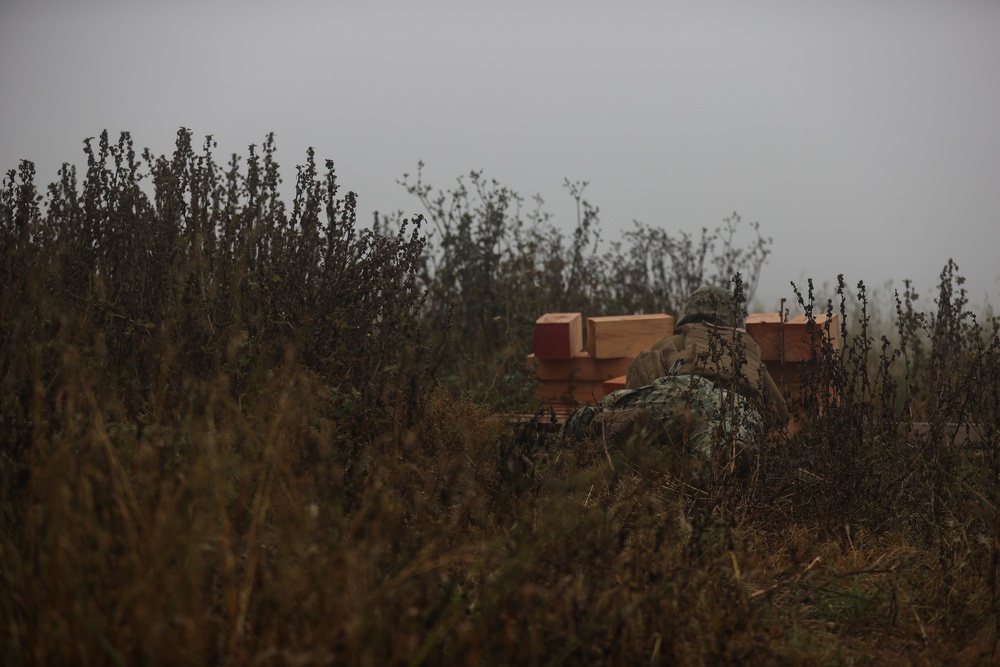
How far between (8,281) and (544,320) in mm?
3743

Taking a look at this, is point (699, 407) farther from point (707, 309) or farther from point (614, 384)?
point (614, 384)

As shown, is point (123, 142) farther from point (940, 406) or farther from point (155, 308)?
point (940, 406)

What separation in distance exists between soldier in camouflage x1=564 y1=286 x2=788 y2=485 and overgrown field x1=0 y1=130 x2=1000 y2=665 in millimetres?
168

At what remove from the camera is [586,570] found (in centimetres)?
279

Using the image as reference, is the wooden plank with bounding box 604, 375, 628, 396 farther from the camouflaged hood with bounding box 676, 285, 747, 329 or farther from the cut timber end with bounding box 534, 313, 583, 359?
the camouflaged hood with bounding box 676, 285, 747, 329

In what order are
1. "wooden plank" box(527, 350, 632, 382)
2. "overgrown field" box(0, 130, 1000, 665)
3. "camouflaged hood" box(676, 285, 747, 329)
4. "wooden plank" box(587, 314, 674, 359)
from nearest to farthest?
"overgrown field" box(0, 130, 1000, 665) < "camouflaged hood" box(676, 285, 747, 329) < "wooden plank" box(587, 314, 674, 359) < "wooden plank" box(527, 350, 632, 382)

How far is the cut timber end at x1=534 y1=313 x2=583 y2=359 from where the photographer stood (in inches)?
273

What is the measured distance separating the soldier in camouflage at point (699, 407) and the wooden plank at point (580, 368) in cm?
106

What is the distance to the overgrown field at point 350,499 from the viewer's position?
7.35 ft

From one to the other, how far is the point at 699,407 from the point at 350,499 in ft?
6.26

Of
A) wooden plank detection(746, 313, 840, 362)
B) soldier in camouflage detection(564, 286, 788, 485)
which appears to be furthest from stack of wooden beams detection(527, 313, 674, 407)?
soldier in camouflage detection(564, 286, 788, 485)

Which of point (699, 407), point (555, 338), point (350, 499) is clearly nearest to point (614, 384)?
point (555, 338)

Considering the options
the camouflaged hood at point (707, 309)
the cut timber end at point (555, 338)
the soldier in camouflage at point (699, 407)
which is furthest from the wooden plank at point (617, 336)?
the soldier in camouflage at point (699, 407)

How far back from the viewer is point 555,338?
6.97 meters
